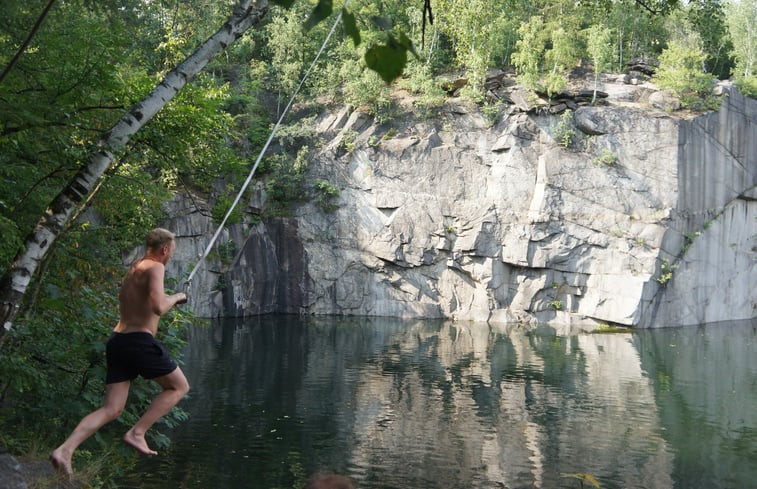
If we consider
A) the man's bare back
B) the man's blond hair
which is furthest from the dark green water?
the man's blond hair

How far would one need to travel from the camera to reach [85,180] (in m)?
5.32

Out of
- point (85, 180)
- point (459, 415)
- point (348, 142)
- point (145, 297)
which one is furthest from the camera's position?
point (348, 142)

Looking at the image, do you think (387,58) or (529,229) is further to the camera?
(529,229)

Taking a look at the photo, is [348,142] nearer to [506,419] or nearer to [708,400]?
[708,400]

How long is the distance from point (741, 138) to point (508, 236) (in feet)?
42.6

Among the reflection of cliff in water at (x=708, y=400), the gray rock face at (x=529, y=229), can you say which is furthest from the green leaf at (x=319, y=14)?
the gray rock face at (x=529, y=229)

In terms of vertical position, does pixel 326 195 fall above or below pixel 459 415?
above

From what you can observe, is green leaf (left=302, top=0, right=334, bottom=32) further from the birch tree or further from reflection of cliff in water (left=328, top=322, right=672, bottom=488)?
the birch tree

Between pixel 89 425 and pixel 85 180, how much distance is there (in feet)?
5.63

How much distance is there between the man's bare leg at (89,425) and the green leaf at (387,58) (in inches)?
138

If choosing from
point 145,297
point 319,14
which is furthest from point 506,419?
point 319,14

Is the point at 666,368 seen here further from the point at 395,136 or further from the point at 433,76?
the point at 433,76

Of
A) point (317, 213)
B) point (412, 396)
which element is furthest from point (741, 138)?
point (412, 396)

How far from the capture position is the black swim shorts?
183 inches
